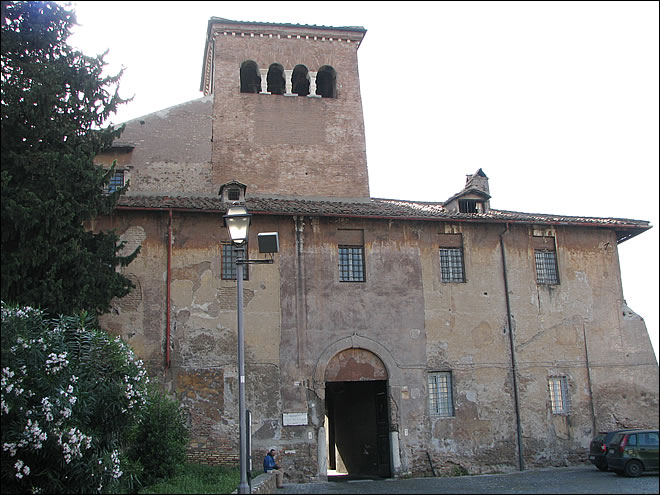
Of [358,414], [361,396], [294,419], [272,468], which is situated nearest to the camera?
[272,468]

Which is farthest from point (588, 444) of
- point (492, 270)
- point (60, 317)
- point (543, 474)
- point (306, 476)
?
point (60, 317)

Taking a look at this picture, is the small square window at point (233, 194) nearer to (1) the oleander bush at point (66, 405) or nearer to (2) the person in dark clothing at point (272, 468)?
(1) the oleander bush at point (66, 405)

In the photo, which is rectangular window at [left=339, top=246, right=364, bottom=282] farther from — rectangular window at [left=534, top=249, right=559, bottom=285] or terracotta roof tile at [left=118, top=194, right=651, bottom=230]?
rectangular window at [left=534, top=249, right=559, bottom=285]

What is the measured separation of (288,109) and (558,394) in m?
12.8

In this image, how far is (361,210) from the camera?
20984mm

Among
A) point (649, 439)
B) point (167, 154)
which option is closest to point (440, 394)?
point (649, 439)

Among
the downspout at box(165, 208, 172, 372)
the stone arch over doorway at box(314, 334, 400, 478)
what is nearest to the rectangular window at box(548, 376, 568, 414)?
the stone arch over doorway at box(314, 334, 400, 478)

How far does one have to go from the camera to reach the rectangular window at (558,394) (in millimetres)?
→ 20969

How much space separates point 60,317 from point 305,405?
24.1 ft

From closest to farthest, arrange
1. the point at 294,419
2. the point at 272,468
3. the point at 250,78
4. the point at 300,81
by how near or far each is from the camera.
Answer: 1. the point at 272,468
2. the point at 294,419
3. the point at 250,78
4. the point at 300,81

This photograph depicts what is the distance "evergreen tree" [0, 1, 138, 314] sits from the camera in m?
15.5

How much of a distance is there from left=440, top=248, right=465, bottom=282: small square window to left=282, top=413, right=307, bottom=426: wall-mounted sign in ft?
19.5

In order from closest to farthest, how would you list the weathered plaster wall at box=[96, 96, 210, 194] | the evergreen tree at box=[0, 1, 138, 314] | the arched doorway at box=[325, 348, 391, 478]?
the evergreen tree at box=[0, 1, 138, 314], the arched doorway at box=[325, 348, 391, 478], the weathered plaster wall at box=[96, 96, 210, 194]

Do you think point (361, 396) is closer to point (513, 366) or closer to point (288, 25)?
point (513, 366)
